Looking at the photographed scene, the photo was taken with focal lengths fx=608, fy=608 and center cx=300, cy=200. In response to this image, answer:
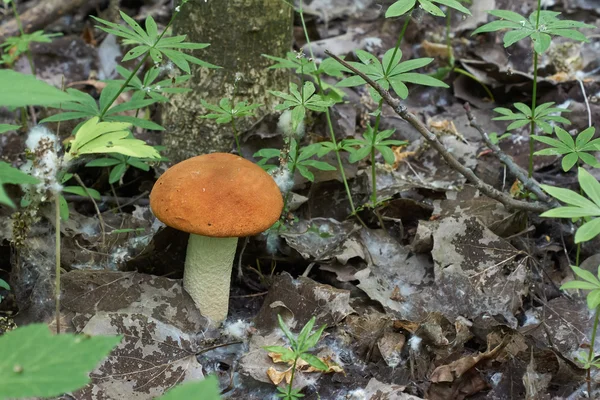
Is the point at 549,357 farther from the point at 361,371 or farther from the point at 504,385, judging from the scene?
the point at 361,371

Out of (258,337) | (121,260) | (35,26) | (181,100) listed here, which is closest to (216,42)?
(181,100)

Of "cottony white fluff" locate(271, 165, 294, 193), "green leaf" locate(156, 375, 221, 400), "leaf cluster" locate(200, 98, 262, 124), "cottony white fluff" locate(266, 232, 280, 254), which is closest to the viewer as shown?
"green leaf" locate(156, 375, 221, 400)

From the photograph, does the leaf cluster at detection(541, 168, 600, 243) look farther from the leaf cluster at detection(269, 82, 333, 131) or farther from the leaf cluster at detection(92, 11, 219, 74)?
the leaf cluster at detection(92, 11, 219, 74)

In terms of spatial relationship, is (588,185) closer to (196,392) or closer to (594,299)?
(594,299)

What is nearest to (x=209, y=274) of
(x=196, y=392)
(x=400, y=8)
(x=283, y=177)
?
(x=283, y=177)

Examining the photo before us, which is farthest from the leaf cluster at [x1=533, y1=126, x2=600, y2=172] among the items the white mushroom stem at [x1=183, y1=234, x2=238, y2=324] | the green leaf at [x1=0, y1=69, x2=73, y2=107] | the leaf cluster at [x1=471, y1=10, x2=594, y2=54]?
the green leaf at [x1=0, y1=69, x2=73, y2=107]

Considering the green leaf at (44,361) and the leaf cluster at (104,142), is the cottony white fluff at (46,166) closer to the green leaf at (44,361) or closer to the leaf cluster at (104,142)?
the leaf cluster at (104,142)

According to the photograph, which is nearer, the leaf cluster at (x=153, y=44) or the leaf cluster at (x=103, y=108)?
the leaf cluster at (x=153, y=44)

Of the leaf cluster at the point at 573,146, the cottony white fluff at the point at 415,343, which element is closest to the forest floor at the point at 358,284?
the cottony white fluff at the point at 415,343
